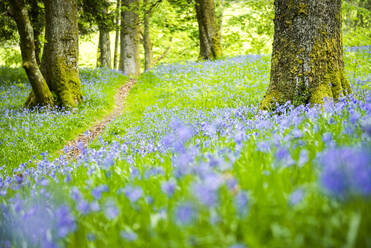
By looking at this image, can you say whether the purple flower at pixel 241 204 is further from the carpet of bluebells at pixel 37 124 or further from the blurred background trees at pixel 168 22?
the blurred background trees at pixel 168 22

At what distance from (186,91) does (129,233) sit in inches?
342

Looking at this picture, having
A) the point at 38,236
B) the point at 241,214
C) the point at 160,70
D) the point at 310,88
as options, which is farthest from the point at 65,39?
the point at 241,214

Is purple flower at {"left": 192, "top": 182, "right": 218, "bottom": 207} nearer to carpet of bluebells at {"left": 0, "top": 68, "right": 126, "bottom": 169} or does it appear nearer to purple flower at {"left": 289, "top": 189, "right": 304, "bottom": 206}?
purple flower at {"left": 289, "top": 189, "right": 304, "bottom": 206}

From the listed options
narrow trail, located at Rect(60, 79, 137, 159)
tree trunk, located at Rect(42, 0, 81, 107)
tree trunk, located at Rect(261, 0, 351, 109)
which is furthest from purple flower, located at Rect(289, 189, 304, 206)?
tree trunk, located at Rect(42, 0, 81, 107)

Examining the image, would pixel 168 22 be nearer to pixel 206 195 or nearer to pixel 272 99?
pixel 272 99

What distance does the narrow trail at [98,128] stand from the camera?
5.67m

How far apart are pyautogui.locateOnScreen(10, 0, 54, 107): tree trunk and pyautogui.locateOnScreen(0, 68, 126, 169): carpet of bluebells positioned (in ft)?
1.41

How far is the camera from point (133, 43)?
16734 mm

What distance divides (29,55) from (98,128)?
9.83 feet

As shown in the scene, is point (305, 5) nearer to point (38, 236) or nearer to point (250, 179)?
point (250, 179)

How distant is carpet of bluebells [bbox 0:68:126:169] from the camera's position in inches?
232

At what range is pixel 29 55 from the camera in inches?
314

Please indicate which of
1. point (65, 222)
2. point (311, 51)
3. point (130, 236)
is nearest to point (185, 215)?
point (130, 236)

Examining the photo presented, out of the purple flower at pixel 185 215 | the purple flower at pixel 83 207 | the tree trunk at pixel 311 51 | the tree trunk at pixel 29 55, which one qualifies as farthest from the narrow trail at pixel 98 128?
the tree trunk at pixel 311 51
